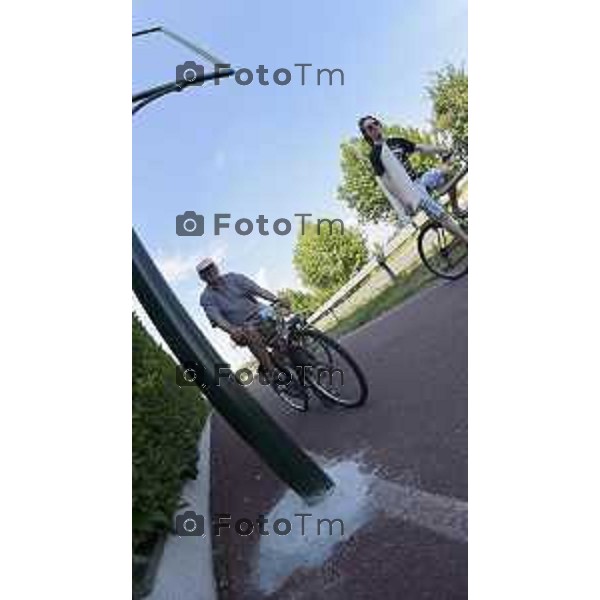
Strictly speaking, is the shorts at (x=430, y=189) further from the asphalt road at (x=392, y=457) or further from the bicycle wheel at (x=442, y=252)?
the asphalt road at (x=392, y=457)

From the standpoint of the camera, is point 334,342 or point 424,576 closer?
point 424,576

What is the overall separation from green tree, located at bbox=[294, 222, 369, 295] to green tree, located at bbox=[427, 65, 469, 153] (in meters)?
0.48

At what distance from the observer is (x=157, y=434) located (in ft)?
15.3

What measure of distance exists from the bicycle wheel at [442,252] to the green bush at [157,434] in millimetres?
987

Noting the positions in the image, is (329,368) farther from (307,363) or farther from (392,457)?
(392,457)

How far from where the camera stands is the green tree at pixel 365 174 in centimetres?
444
